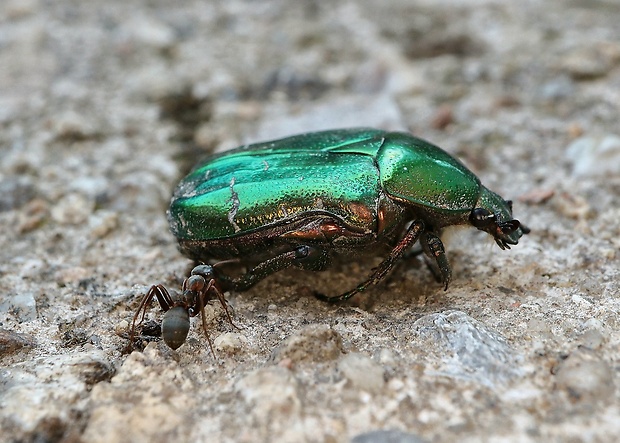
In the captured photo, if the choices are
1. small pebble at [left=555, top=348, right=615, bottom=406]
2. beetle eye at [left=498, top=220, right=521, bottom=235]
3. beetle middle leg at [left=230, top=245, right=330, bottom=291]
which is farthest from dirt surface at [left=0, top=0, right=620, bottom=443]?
beetle eye at [left=498, top=220, right=521, bottom=235]

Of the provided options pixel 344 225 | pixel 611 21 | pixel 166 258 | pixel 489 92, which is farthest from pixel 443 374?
pixel 611 21

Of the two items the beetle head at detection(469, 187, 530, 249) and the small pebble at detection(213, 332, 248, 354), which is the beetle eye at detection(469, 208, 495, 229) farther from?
the small pebble at detection(213, 332, 248, 354)

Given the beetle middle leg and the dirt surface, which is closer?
the dirt surface

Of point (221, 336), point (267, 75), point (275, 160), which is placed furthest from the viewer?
point (267, 75)

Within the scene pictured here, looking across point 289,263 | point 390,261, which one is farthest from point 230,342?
point 390,261

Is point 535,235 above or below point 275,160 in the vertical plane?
below

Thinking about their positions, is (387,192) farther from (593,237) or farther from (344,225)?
(593,237)

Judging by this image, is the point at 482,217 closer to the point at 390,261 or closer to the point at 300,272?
the point at 390,261

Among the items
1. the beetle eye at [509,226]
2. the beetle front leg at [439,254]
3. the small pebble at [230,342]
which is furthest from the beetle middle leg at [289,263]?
the beetle eye at [509,226]
